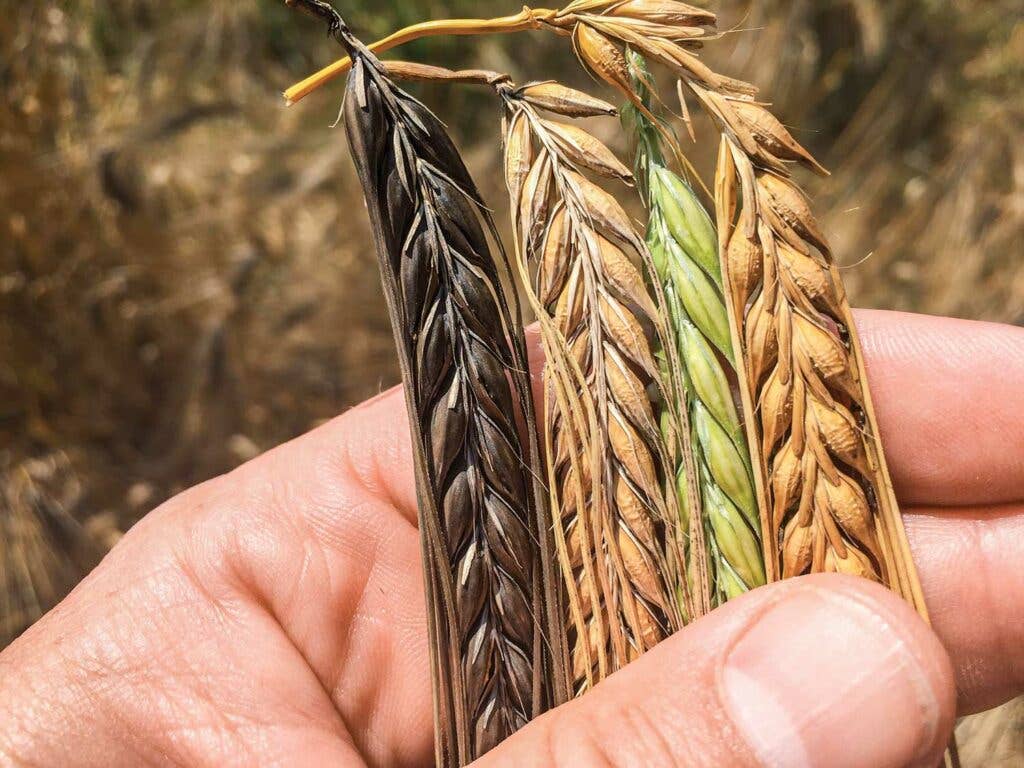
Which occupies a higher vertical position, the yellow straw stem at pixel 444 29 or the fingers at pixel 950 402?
the yellow straw stem at pixel 444 29

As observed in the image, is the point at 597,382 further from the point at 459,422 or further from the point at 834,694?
the point at 834,694

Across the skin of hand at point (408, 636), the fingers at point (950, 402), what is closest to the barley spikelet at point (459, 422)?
the skin of hand at point (408, 636)

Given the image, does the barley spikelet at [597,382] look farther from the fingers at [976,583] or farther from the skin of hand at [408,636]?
the fingers at [976,583]

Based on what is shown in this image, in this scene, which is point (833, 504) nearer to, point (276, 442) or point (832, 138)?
point (276, 442)

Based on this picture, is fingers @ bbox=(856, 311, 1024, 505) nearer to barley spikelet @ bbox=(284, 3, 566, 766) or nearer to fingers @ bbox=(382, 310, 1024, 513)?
fingers @ bbox=(382, 310, 1024, 513)

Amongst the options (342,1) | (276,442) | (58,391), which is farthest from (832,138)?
(58,391)

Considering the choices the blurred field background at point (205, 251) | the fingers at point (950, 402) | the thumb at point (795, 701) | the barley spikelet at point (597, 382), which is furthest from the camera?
the blurred field background at point (205, 251)
